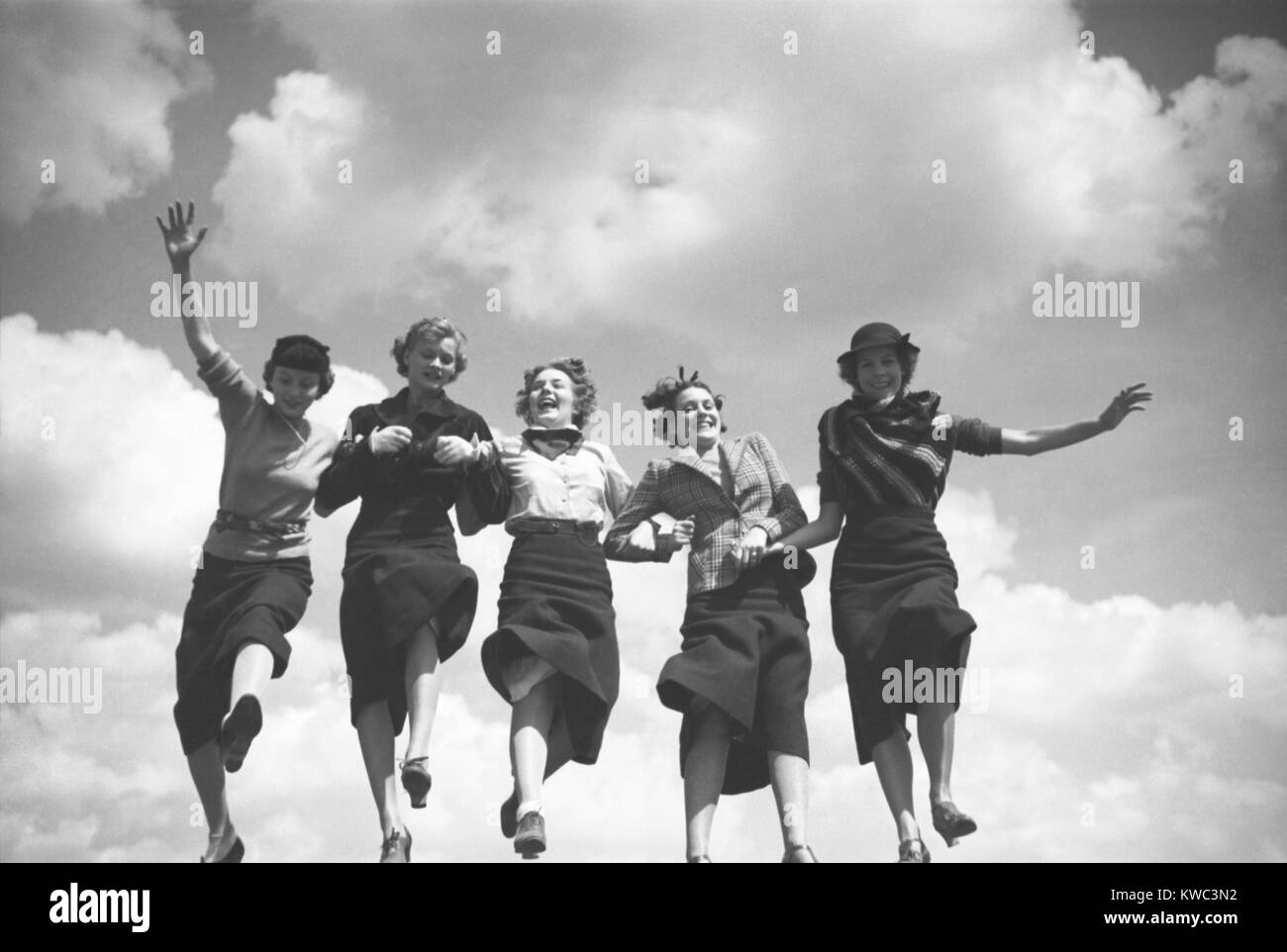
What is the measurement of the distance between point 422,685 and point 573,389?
189 centimetres

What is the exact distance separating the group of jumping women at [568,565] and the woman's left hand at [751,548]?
1cm

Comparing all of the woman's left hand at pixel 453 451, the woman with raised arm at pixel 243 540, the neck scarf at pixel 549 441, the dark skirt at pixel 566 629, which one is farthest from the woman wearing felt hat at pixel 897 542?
the woman with raised arm at pixel 243 540

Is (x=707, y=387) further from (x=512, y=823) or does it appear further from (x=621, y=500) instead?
(x=512, y=823)

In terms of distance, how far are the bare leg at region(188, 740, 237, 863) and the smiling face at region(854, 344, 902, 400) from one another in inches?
156

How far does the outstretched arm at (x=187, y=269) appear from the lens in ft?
31.5

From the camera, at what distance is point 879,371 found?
388 inches

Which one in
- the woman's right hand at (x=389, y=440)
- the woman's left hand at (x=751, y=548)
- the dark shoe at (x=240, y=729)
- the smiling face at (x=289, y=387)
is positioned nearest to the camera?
the dark shoe at (x=240, y=729)

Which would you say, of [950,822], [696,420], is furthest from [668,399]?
[950,822]

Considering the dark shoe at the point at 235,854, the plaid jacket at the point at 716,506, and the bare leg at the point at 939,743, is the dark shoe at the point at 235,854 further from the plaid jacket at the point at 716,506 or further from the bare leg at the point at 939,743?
the bare leg at the point at 939,743

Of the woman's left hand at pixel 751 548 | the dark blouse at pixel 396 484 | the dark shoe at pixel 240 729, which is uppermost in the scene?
the dark blouse at pixel 396 484

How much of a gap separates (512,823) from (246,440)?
8.25ft

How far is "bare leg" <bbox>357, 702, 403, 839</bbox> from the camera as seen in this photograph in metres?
9.03

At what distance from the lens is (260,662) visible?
9.13 m
